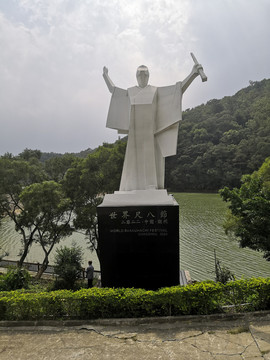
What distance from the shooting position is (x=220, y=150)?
1134 inches

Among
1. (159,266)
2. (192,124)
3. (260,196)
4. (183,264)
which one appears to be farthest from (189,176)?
(159,266)

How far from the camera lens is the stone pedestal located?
3895mm

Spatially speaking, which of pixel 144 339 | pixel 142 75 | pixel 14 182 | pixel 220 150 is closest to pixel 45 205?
pixel 14 182

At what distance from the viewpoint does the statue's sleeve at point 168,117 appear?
4664 mm

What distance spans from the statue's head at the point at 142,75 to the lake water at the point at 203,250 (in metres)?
3.86

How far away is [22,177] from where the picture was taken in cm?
912

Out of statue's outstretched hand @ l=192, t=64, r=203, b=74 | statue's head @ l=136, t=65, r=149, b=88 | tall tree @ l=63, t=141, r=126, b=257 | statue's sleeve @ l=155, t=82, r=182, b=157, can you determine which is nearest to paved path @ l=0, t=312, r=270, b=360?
statue's sleeve @ l=155, t=82, r=182, b=157

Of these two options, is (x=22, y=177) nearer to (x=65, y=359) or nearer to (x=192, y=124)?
(x=65, y=359)

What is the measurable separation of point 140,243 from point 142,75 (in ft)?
9.59

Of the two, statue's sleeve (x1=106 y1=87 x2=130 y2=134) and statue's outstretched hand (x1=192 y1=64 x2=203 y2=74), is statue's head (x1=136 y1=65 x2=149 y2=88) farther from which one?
statue's outstretched hand (x1=192 y1=64 x2=203 y2=74)

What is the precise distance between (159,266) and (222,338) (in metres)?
1.36

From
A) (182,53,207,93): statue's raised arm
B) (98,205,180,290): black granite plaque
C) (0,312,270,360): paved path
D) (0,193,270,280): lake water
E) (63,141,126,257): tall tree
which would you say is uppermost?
(182,53,207,93): statue's raised arm

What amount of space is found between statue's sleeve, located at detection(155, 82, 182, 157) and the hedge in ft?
7.77

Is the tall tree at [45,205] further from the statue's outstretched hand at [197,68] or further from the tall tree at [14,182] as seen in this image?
the statue's outstretched hand at [197,68]
